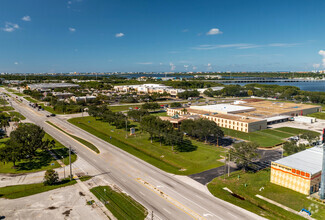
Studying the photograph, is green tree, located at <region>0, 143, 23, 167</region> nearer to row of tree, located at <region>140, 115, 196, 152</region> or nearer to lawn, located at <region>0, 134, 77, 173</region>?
lawn, located at <region>0, 134, 77, 173</region>

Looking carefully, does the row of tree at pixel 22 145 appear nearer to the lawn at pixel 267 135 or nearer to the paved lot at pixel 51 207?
the paved lot at pixel 51 207

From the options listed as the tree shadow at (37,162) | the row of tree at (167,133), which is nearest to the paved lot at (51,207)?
the tree shadow at (37,162)

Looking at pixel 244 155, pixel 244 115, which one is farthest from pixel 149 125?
pixel 244 115

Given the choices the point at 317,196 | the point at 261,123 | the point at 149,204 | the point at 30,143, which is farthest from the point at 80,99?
the point at 317,196

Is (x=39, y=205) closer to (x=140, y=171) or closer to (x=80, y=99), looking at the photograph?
(x=140, y=171)

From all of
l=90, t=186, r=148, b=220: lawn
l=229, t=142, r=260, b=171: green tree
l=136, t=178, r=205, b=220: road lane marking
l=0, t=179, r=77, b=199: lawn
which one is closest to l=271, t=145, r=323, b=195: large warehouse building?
l=229, t=142, r=260, b=171: green tree

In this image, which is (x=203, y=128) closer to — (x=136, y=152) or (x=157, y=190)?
(x=136, y=152)

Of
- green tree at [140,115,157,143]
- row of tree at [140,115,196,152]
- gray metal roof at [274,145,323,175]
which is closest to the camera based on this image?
gray metal roof at [274,145,323,175]
